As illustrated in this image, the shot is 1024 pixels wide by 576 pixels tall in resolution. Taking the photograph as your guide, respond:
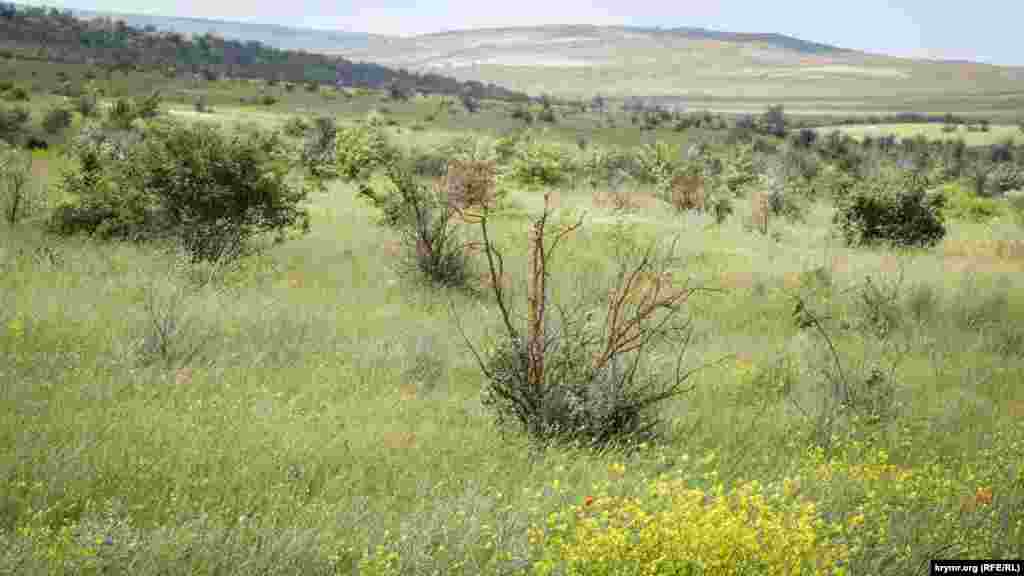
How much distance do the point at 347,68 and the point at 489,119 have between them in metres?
42.2

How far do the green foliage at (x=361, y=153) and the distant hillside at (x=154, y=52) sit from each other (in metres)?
33.8

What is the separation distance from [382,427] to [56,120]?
30.7 metres

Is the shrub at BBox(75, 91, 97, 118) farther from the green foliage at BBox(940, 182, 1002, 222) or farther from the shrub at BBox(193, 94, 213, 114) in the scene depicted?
the green foliage at BBox(940, 182, 1002, 222)

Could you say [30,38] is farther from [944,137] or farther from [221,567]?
[944,137]

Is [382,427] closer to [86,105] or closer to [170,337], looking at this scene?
[170,337]

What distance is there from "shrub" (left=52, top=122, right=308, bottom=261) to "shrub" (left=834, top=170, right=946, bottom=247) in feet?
42.6

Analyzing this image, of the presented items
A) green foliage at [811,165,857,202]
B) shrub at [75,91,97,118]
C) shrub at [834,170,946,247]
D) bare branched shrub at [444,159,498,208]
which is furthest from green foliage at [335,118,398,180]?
green foliage at [811,165,857,202]

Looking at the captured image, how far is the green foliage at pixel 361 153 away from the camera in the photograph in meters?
28.8

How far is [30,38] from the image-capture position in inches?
2368

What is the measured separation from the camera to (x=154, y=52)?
224ft

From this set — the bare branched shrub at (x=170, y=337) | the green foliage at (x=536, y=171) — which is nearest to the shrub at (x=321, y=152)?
the green foliage at (x=536, y=171)

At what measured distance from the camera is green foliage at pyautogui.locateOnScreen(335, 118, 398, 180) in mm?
28809

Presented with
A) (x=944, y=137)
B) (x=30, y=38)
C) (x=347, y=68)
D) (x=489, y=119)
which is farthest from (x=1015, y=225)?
(x=347, y=68)

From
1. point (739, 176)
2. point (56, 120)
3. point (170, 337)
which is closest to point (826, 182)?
point (739, 176)
